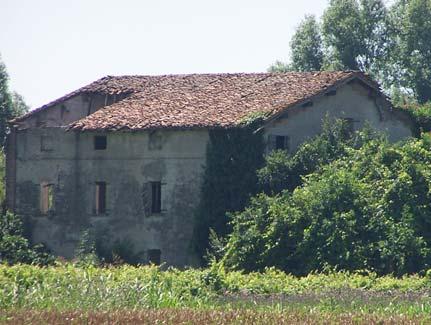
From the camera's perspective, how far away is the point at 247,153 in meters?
41.0

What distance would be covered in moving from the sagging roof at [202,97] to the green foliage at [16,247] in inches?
143

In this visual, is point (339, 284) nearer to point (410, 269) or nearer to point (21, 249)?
point (410, 269)

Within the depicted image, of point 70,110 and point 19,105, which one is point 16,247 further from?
point 19,105

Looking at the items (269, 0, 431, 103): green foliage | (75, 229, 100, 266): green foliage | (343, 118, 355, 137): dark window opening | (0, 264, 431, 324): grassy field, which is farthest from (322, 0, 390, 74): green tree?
(0, 264, 431, 324): grassy field

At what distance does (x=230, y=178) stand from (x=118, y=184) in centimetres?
415

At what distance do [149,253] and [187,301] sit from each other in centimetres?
1544

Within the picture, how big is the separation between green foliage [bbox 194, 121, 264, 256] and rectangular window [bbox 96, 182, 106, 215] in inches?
161

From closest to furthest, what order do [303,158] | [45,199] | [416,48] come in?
[303,158]
[45,199]
[416,48]

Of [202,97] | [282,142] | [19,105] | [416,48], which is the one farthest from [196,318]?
[19,105]

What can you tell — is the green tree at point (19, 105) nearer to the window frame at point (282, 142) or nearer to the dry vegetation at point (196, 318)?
the window frame at point (282, 142)

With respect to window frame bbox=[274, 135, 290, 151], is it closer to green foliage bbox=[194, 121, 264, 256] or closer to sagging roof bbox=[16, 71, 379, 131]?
green foliage bbox=[194, 121, 264, 256]

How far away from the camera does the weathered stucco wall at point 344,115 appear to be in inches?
1651

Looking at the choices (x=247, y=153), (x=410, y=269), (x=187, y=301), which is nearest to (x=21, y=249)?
(x=247, y=153)

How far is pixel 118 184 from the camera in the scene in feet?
142
